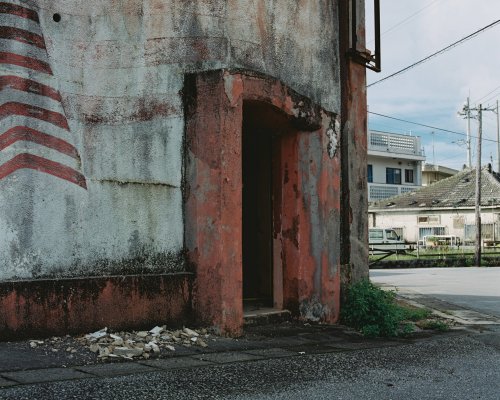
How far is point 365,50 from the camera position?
10.9 meters

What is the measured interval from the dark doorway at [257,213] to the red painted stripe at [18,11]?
3.51 meters

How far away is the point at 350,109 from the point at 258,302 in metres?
3.38

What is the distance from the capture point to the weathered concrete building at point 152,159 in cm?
703

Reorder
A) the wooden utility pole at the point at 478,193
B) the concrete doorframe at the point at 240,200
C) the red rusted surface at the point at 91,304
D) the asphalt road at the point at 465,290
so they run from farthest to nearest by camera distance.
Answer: the wooden utility pole at the point at 478,193
the asphalt road at the point at 465,290
the concrete doorframe at the point at 240,200
the red rusted surface at the point at 91,304

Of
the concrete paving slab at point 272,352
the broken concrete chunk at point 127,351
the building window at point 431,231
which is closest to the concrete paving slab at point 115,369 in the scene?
the broken concrete chunk at point 127,351

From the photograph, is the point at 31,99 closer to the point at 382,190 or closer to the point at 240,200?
the point at 240,200

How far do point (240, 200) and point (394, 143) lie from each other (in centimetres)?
4958

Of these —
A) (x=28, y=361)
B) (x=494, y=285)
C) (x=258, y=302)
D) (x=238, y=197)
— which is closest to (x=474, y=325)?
(x=258, y=302)

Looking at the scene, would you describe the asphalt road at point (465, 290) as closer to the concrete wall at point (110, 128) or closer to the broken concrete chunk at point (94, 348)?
the concrete wall at point (110, 128)

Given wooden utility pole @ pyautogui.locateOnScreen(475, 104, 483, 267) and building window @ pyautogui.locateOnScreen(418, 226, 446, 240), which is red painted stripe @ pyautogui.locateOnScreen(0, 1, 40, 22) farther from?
building window @ pyautogui.locateOnScreen(418, 226, 446, 240)

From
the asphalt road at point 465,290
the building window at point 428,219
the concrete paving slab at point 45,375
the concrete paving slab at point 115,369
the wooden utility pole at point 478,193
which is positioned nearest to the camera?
the concrete paving slab at point 45,375

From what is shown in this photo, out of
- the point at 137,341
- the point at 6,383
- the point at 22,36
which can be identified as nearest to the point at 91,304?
the point at 137,341

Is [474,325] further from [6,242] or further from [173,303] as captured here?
[6,242]

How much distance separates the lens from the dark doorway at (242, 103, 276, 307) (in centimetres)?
1019
